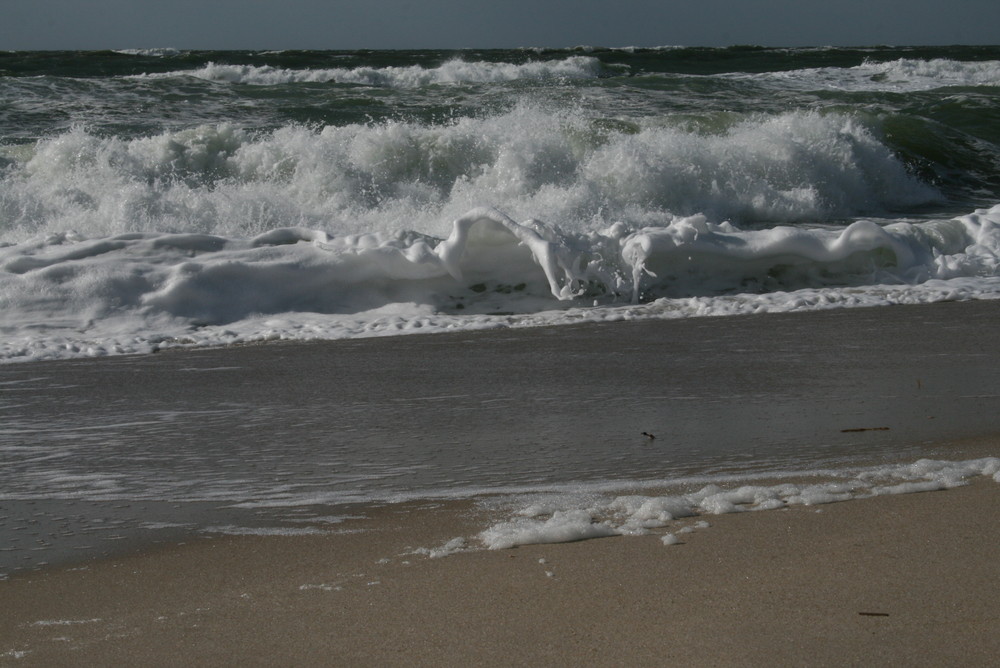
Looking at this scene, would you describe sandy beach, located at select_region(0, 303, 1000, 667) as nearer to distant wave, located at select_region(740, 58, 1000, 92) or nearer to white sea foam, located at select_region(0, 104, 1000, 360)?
white sea foam, located at select_region(0, 104, 1000, 360)

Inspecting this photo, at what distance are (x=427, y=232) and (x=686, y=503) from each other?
17.9 feet

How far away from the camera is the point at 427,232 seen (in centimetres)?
786

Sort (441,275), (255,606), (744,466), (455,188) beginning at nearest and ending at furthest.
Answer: (255,606), (744,466), (441,275), (455,188)

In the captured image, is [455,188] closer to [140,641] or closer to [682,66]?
[140,641]

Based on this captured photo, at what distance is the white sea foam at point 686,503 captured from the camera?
243cm

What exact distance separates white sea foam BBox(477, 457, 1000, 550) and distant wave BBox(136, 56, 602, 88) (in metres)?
15.7

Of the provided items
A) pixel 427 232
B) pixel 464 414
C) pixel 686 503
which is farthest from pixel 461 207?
pixel 686 503

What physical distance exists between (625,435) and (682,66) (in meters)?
22.7

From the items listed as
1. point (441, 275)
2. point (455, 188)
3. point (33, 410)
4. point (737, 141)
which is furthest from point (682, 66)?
point (33, 410)

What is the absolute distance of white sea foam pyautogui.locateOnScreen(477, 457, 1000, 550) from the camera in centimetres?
243

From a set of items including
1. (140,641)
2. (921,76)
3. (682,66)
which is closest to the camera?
(140,641)

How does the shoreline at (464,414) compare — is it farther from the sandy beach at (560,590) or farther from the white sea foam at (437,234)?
the white sea foam at (437,234)

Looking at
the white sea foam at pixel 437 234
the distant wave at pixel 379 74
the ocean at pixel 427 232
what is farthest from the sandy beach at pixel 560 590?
the distant wave at pixel 379 74

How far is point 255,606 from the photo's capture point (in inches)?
82.8
